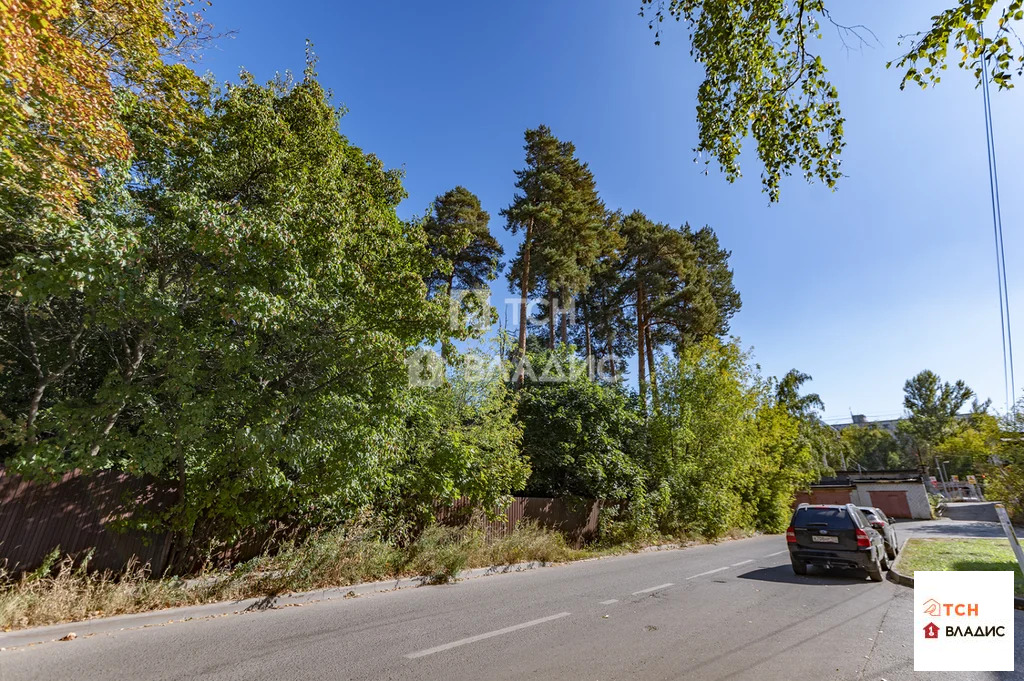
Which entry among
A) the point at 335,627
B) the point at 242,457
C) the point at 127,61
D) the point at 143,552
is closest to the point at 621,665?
the point at 335,627

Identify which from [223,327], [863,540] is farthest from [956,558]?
[223,327]

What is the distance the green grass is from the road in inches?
147

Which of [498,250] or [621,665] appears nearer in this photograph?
[621,665]

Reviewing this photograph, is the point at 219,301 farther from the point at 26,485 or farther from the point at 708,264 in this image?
the point at 708,264

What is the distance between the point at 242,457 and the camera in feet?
26.1

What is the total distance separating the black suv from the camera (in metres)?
10.8

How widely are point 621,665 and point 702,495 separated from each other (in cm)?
1881

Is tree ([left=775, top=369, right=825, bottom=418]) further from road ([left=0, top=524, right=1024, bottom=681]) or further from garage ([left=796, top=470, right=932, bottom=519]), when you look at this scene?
road ([left=0, top=524, right=1024, bottom=681])

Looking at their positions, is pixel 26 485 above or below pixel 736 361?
below

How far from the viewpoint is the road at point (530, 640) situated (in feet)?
15.7

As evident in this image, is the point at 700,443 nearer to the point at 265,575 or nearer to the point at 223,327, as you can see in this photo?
the point at 265,575

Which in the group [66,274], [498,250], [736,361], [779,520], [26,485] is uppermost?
[498,250]

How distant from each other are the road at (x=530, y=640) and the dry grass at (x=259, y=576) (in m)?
0.66

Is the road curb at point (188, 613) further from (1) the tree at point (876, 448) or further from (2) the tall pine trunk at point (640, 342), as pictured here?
(1) the tree at point (876, 448)
